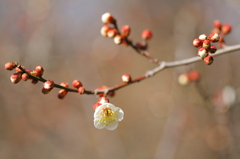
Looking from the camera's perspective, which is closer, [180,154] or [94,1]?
[180,154]

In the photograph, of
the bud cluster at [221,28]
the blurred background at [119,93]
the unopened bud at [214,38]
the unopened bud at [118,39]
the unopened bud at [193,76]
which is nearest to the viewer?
the unopened bud at [214,38]

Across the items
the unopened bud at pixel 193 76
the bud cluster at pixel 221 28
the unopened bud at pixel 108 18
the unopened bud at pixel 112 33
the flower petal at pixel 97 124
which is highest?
the unopened bud at pixel 193 76

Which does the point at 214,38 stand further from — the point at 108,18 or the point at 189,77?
the point at 189,77

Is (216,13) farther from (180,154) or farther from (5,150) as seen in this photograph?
(5,150)

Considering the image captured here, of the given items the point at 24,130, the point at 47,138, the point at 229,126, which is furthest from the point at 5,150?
the point at 229,126

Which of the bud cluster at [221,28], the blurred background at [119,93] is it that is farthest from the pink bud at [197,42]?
the blurred background at [119,93]

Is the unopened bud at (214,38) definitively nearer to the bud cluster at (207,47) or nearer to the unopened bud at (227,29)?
the bud cluster at (207,47)
